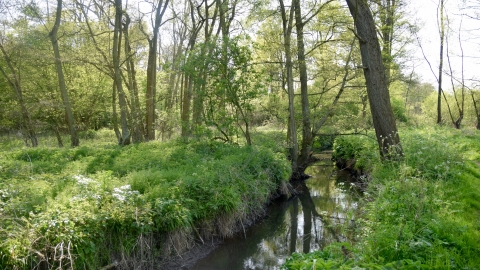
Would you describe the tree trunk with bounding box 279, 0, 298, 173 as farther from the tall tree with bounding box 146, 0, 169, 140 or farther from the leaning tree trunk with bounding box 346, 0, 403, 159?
the tall tree with bounding box 146, 0, 169, 140

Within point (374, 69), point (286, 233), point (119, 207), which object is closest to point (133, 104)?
point (286, 233)

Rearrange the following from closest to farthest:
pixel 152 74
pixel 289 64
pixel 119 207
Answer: pixel 119 207, pixel 289 64, pixel 152 74

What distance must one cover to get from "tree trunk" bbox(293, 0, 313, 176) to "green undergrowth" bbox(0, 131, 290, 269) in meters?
4.20

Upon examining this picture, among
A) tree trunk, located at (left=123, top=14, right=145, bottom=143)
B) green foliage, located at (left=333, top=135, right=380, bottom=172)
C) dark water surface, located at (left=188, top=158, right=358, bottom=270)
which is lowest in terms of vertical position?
dark water surface, located at (left=188, top=158, right=358, bottom=270)

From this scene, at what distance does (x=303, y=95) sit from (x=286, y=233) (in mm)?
6301

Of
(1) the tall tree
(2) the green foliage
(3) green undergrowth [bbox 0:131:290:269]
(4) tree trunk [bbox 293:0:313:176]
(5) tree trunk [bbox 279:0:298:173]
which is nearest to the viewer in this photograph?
(3) green undergrowth [bbox 0:131:290:269]

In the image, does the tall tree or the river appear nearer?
the river

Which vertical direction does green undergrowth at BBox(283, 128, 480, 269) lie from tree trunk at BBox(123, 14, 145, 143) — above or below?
below

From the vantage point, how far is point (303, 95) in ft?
41.3

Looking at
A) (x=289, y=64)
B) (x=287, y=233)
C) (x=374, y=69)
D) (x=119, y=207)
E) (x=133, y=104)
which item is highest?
(x=289, y=64)

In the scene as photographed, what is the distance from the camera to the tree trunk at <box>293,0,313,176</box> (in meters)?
11.8

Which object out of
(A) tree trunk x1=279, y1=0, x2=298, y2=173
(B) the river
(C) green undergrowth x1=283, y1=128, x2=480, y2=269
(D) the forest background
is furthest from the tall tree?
(C) green undergrowth x1=283, y1=128, x2=480, y2=269

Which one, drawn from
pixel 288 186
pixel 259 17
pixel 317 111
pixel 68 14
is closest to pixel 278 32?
pixel 259 17

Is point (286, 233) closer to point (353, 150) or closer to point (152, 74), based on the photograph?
point (353, 150)
